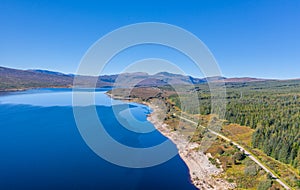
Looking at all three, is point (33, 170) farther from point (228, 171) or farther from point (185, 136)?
point (185, 136)

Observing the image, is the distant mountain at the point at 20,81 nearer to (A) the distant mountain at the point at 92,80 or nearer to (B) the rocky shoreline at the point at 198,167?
(A) the distant mountain at the point at 92,80

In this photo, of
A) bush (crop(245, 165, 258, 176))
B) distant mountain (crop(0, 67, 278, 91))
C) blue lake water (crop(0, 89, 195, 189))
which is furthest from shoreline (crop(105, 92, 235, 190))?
distant mountain (crop(0, 67, 278, 91))

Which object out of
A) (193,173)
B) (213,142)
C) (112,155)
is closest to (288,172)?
(193,173)

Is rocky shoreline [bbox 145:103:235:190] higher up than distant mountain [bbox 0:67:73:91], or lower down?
lower down

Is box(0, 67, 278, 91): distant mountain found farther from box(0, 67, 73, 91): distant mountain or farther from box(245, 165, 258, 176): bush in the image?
box(245, 165, 258, 176): bush

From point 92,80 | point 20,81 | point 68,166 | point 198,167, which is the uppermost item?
point 20,81

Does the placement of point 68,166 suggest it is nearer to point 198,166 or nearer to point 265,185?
point 198,166

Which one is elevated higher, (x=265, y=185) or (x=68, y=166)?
(x=68, y=166)

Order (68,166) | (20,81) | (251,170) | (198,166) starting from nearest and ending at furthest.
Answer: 1. (251,170)
2. (68,166)
3. (198,166)
4. (20,81)

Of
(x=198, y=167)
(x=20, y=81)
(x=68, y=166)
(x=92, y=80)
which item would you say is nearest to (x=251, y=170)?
(x=198, y=167)

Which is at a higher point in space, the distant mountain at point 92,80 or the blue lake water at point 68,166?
the distant mountain at point 92,80

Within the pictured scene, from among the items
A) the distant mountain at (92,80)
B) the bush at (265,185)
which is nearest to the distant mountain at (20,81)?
the distant mountain at (92,80)
